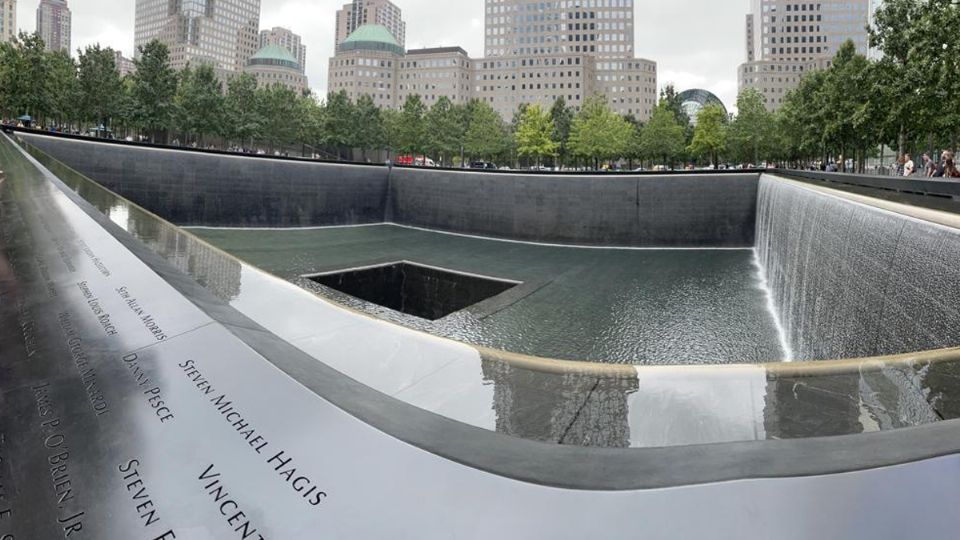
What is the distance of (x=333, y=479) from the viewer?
1.29m

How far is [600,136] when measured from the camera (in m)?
57.2

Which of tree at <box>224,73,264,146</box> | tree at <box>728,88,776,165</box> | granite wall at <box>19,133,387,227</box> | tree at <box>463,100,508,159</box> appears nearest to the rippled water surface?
granite wall at <box>19,133,387,227</box>

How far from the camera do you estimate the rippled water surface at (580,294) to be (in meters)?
7.86

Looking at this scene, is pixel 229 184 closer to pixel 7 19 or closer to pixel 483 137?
pixel 483 137

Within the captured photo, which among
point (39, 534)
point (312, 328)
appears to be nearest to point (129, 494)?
point (39, 534)

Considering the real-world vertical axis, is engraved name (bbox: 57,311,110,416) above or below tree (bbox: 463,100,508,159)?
below

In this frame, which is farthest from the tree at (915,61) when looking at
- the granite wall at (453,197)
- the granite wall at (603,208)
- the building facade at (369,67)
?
the building facade at (369,67)

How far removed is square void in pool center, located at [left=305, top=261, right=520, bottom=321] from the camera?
505 inches

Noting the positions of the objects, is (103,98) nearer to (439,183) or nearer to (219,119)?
(219,119)

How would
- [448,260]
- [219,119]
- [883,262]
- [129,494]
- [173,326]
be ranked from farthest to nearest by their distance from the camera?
[219,119] → [448,260] → [883,262] → [173,326] → [129,494]

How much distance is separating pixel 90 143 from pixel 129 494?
20193 mm

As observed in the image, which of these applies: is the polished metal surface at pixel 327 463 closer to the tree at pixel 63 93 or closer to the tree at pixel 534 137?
the tree at pixel 63 93

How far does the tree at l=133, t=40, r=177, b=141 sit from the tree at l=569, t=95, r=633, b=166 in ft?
120

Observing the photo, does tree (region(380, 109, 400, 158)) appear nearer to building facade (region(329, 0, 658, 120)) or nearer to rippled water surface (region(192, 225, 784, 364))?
rippled water surface (region(192, 225, 784, 364))
